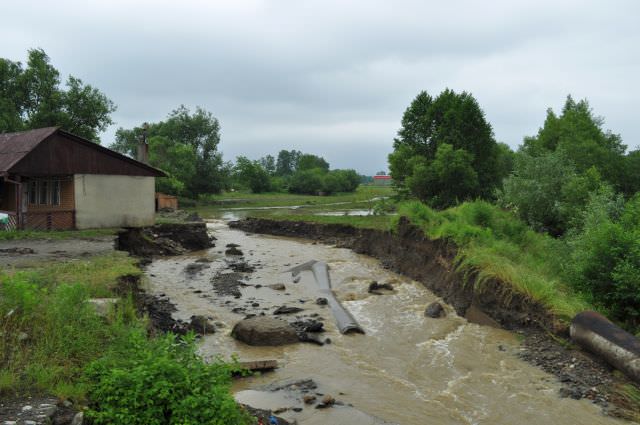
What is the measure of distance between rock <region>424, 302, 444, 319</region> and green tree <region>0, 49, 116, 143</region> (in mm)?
33291

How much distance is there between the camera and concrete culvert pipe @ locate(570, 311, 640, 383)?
28.1ft

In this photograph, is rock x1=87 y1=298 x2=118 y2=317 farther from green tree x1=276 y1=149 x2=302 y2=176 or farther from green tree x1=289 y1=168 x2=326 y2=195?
green tree x1=276 y1=149 x2=302 y2=176

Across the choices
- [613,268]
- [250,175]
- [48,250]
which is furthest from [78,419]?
[250,175]

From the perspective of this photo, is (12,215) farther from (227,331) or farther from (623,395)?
(623,395)

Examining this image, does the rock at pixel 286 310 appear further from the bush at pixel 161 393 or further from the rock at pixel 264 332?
the bush at pixel 161 393

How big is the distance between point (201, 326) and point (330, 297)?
5.24 m

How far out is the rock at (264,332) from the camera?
11.3 m

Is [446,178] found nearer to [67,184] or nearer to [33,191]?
[67,184]

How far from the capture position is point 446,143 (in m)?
37.7

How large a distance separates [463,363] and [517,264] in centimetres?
520

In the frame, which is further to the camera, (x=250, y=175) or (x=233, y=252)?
(x=250, y=175)

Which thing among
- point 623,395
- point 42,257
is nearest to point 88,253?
point 42,257

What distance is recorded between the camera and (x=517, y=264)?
47.5ft

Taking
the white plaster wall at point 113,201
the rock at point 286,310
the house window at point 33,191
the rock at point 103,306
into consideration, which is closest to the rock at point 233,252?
the white plaster wall at point 113,201
